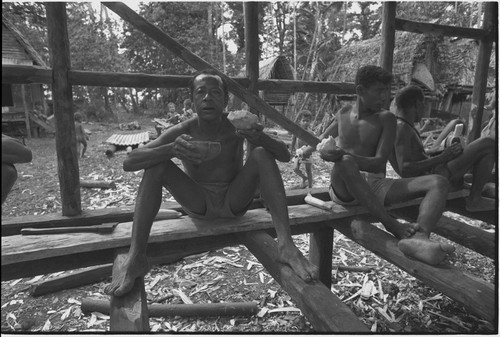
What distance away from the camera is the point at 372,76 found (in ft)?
8.36

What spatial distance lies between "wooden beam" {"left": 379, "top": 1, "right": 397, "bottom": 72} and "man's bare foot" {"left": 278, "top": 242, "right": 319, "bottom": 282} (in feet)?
8.73

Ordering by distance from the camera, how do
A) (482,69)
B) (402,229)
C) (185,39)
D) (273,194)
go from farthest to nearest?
(185,39) < (482,69) < (402,229) < (273,194)

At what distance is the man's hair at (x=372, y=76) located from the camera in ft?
8.33

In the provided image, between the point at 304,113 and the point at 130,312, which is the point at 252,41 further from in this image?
the point at 304,113

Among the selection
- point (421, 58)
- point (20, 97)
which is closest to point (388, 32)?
point (421, 58)

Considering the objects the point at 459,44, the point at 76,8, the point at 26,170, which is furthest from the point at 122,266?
the point at 76,8

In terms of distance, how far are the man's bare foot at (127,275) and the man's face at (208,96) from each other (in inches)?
39.9

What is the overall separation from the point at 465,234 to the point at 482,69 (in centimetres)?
A: 296

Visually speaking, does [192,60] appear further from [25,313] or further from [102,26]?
[102,26]

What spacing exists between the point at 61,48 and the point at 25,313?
2407 millimetres

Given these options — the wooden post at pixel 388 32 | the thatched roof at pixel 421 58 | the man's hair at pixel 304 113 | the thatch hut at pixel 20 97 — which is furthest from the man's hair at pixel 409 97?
the thatch hut at pixel 20 97

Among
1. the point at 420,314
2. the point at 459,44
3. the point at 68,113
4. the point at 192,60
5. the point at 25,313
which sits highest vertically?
the point at 459,44

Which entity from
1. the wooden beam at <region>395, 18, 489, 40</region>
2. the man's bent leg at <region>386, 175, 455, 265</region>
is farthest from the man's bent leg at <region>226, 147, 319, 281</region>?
the wooden beam at <region>395, 18, 489, 40</region>

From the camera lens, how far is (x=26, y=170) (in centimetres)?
753
